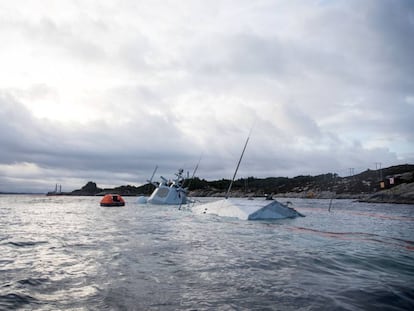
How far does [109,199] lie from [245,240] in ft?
163

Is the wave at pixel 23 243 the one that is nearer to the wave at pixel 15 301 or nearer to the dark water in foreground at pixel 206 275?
the dark water in foreground at pixel 206 275

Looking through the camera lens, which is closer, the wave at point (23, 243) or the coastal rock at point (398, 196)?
the wave at point (23, 243)

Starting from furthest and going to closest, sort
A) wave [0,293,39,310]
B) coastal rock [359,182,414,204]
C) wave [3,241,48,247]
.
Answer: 1. coastal rock [359,182,414,204]
2. wave [3,241,48,247]
3. wave [0,293,39,310]

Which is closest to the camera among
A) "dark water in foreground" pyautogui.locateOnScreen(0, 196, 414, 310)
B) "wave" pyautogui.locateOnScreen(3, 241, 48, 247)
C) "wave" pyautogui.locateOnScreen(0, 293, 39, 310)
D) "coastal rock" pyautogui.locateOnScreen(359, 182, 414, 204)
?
"wave" pyautogui.locateOnScreen(0, 293, 39, 310)

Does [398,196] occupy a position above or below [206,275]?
above

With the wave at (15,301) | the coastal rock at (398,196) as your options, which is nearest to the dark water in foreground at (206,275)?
the wave at (15,301)

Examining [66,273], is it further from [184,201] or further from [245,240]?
[184,201]

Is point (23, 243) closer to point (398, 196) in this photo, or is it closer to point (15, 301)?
point (15, 301)

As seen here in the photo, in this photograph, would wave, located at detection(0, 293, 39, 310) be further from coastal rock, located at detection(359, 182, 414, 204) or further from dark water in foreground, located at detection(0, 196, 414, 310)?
coastal rock, located at detection(359, 182, 414, 204)

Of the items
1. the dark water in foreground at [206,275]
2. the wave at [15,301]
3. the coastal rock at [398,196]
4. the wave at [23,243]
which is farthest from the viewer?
the coastal rock at [398,196]

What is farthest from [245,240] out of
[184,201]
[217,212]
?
[184,201]

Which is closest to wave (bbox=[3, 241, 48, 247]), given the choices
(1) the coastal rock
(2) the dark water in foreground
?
(2) the dark water in foreground

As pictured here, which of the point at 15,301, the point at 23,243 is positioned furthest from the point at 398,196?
the point at 15,301

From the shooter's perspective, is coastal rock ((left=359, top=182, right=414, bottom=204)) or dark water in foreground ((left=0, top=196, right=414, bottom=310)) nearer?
dark water in foreground ((left=0, top=196, right=414, bottom=310))
